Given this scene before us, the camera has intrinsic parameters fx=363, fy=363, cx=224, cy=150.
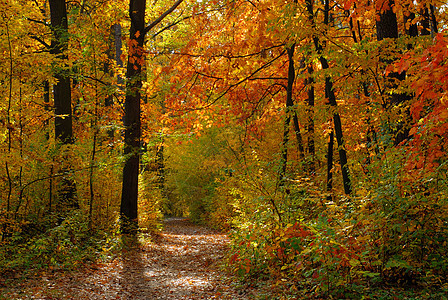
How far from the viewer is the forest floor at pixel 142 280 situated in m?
5.48

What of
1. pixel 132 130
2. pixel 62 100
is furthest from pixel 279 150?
pixel 62 100

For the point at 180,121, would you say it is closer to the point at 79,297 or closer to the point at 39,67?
the point at 39,67

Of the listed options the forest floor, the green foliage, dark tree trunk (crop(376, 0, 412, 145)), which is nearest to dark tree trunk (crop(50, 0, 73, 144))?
the green foliage

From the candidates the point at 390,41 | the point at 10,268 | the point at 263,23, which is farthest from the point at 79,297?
the point at 263,23

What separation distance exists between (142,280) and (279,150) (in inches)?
→ 162

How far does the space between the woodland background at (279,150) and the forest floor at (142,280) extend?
45 centimetres

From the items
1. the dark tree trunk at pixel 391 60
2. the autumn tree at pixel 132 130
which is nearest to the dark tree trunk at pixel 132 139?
the autumn tree at pixel 132 130

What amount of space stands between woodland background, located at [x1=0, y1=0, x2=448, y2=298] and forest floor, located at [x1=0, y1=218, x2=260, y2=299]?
0.45 metres

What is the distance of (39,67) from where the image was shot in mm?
7477

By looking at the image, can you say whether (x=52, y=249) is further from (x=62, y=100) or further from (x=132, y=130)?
(x=62, y=100)

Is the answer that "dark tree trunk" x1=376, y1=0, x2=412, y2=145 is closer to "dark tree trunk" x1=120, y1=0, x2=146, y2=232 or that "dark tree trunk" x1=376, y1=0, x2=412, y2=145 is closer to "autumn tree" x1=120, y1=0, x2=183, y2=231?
"autumn tree" x1=120, y1=0, x2=183, y2=231

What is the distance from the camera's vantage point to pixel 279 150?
8.55 m

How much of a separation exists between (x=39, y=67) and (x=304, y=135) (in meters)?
7.27

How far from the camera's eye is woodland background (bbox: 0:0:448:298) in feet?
13.6
